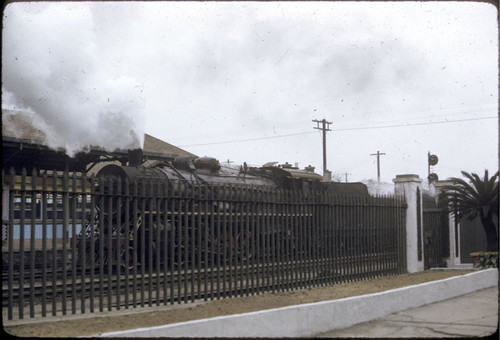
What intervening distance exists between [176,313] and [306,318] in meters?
1.62

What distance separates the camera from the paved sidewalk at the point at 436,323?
6.84m

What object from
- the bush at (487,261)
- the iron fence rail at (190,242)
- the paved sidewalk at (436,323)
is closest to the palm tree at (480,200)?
the bush at (487,261)

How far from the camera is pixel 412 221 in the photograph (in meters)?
13.1

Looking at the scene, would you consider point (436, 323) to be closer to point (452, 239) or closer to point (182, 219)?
point (182, 219)

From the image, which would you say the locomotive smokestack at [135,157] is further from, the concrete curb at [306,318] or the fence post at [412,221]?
the concrete curb at [306,318]

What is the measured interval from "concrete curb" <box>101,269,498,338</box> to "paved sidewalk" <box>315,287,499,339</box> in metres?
0.12

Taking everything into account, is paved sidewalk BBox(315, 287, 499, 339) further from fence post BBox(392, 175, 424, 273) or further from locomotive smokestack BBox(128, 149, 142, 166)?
locomotive smokestack BBox(128, 149, 142, 166)

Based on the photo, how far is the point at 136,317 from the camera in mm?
6656

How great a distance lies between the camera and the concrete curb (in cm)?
569

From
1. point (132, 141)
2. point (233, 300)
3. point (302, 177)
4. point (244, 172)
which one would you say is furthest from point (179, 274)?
point (302, 177)

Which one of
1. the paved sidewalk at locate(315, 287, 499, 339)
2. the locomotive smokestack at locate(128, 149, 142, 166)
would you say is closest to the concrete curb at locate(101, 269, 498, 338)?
the paved sidewalk at locate(315, 287, 499, 339)

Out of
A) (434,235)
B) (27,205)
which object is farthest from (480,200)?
(27,205)

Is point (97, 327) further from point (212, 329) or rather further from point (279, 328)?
point (279, 328)

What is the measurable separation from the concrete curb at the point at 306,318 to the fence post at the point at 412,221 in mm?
3055
